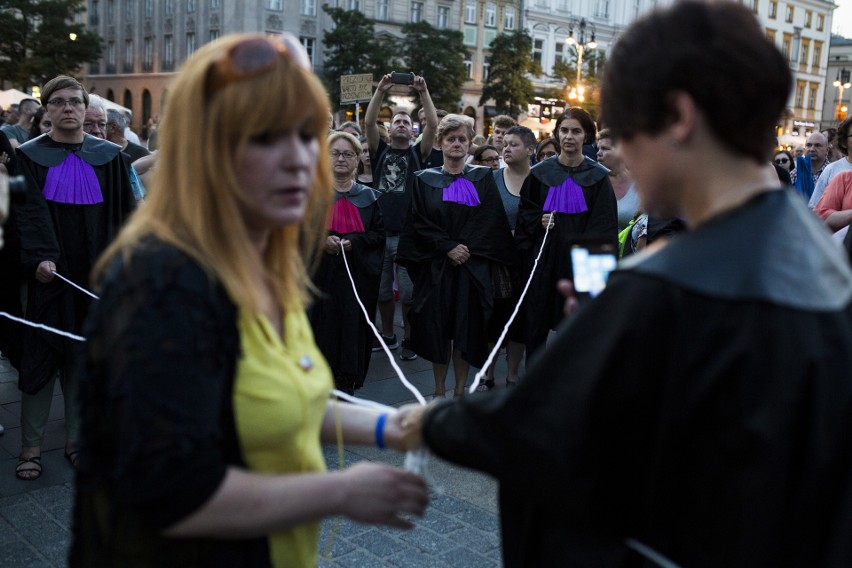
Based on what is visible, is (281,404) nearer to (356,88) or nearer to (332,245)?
(332,245)

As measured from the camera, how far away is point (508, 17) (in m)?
58.9

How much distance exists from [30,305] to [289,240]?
3562 millimetres

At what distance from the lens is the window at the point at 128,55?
175 feet

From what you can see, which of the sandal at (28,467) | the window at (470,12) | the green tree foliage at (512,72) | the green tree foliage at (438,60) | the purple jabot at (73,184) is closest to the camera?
the sandal at (28,467)

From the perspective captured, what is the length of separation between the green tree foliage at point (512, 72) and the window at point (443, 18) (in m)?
5.84

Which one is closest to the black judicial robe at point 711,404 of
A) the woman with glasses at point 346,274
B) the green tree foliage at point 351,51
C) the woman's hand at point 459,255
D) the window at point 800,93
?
the woman with glasses at point 346,274

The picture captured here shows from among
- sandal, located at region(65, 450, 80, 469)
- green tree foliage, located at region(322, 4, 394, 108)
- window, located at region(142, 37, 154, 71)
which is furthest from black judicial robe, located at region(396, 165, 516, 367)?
window, located at region(142, 37, 154, 71)

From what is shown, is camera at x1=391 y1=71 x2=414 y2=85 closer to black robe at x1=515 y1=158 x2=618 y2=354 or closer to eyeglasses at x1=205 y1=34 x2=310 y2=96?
black robe at x1=515 y1=158 x2=618 y2=354

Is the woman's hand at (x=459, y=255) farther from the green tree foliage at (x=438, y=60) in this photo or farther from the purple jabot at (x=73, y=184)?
the green tree foliage at (x=438, y=60)

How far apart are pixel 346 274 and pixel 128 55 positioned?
53250mm

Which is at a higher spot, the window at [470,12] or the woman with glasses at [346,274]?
the window at [470,12]

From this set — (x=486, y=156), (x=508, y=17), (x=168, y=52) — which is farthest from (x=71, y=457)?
(x=508, y=17)

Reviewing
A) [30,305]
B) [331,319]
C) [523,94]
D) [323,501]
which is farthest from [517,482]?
[523,94]

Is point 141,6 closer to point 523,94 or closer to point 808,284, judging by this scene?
point 523,94
